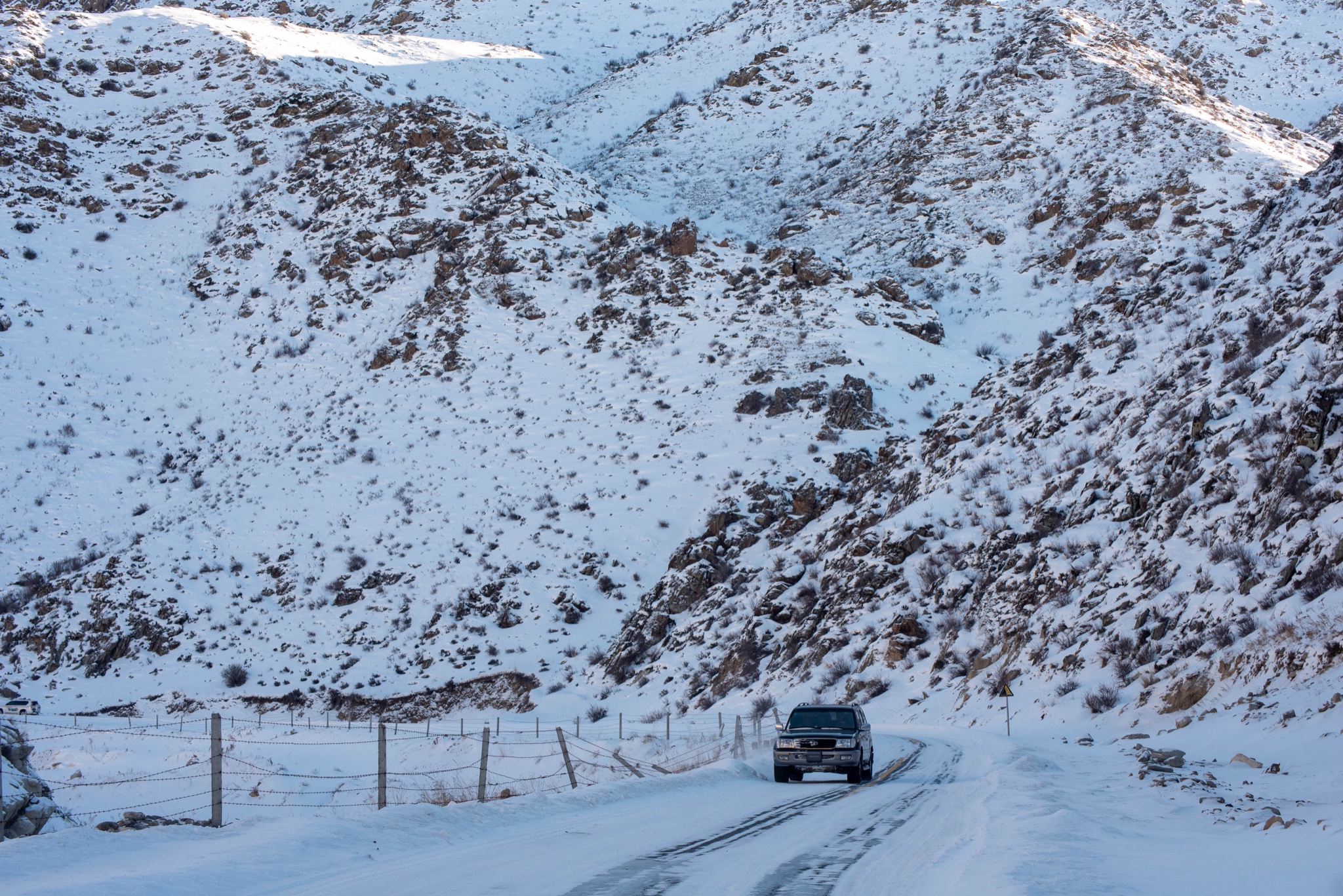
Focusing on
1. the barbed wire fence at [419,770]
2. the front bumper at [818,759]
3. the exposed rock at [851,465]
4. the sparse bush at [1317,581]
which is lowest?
the barbed wire fence at [419,770]

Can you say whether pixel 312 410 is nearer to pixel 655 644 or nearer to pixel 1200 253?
pixel 655 644

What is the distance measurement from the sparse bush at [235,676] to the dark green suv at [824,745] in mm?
23961

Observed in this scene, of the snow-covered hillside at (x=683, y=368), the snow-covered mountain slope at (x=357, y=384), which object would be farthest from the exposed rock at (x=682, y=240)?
the snow-covered hillside at (x=683, y=368)

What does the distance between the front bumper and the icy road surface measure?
189 cm

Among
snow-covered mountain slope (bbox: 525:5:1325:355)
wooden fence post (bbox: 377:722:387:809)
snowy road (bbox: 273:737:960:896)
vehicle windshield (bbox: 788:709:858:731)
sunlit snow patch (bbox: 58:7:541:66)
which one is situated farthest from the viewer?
sunlit snow patch (bbox: 58:7:541:66)

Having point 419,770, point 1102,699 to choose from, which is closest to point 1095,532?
point 1102,699

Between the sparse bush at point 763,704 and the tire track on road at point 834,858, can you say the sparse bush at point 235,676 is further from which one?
the tire track on road at point 834,858

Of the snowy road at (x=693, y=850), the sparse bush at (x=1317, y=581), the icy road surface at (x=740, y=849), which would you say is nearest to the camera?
the icy road surface at (x=740, y=849)

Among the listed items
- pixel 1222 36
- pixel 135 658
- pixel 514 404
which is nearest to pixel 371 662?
pixel 135 658

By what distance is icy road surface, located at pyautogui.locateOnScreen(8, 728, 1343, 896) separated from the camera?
6.60m

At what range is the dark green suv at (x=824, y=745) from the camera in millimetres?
14328

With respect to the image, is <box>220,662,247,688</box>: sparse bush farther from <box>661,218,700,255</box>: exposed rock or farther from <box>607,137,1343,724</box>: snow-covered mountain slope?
<box>661,218,700,255</box>: exposed rock

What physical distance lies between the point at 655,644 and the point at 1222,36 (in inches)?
2707

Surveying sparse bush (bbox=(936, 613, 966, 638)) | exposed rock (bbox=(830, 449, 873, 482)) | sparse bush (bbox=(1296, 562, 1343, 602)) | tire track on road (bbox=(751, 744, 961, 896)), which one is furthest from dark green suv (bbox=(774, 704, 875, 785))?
exposed rock (bbox=(830, 449, 873, 482))
